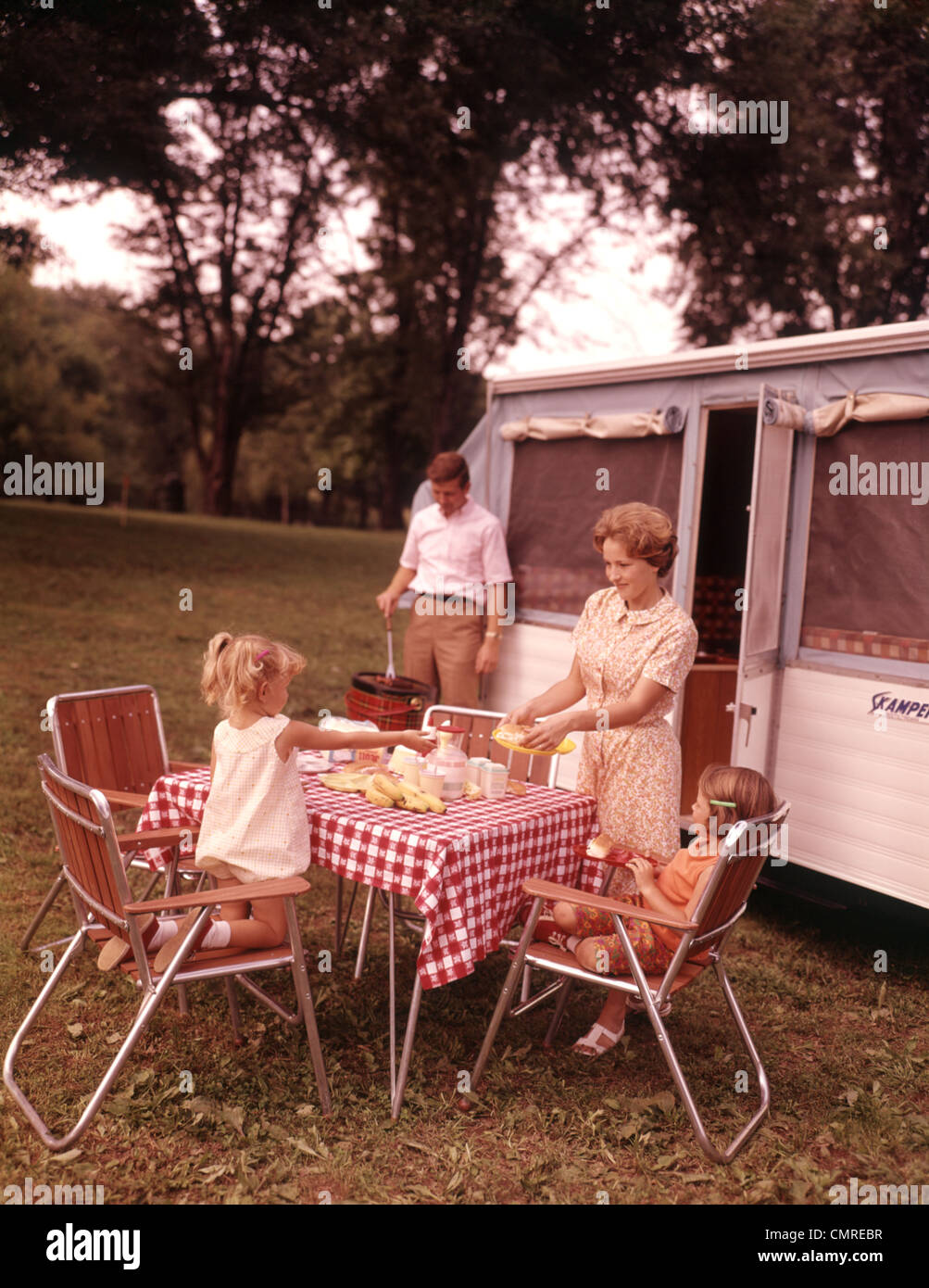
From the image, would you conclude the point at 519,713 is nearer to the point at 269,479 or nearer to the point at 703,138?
the point at 703,138

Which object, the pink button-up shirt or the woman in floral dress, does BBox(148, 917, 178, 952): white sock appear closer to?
the woman in floral dress

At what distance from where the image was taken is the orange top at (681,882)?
3590mm

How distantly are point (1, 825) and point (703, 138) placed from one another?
15.6 meters

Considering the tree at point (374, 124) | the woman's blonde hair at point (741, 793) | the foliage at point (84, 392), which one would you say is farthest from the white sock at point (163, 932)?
the foliage at point (84, 392)

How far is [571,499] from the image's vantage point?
6.58m

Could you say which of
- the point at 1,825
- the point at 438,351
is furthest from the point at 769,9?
the point at 1,825

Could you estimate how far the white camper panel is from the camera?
187 inches

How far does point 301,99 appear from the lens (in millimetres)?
16297

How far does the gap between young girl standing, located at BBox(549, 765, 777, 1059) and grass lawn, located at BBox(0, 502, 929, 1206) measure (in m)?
0.54

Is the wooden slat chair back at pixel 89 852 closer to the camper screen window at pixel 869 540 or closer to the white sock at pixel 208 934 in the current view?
the white sock at pixel 208 934

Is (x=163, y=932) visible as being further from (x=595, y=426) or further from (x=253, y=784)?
(x=595, y=426)

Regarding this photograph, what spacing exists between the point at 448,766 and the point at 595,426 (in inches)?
122

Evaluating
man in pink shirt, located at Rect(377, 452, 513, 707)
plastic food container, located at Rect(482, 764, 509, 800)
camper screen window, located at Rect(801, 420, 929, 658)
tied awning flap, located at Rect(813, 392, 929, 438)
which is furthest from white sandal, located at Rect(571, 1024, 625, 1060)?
tied awning flap, located at Rect(813, 392, 929, 438)
